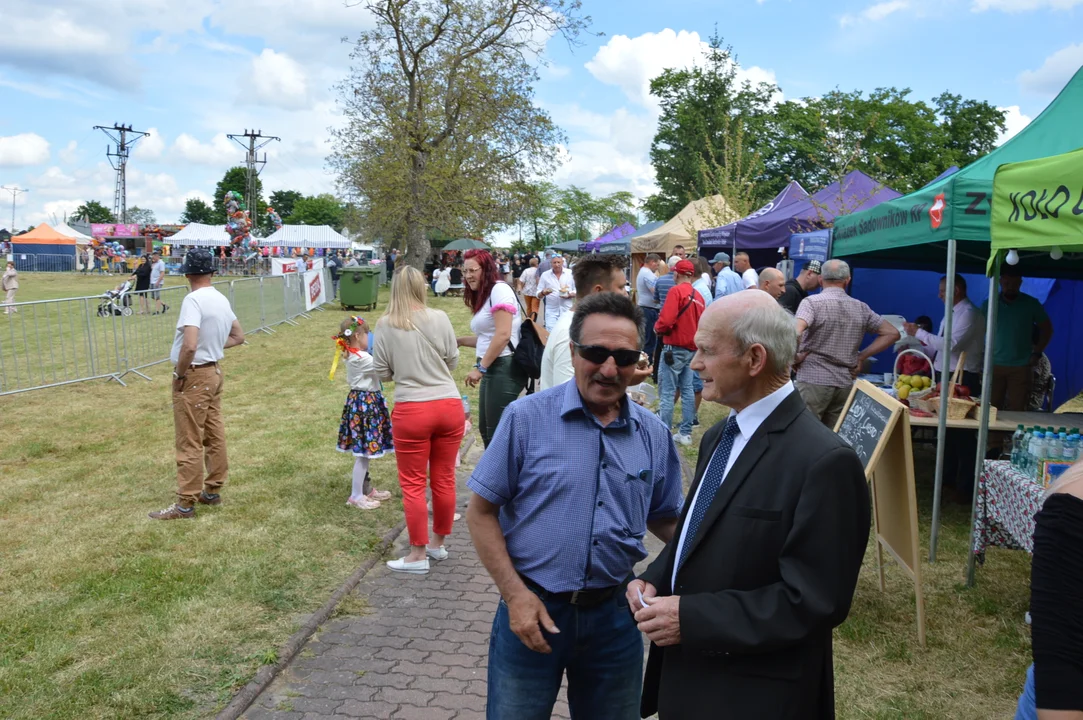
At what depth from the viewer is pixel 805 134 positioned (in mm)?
49625

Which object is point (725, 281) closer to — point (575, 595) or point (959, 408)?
point (959, 408)

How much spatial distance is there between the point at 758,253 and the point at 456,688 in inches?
649

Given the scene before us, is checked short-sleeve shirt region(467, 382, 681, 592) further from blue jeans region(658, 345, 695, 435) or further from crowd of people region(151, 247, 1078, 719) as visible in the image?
blue jeans region(658, 345, 695, 435)

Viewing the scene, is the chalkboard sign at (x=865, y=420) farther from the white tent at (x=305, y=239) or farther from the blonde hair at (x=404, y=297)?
the white tent at (x=305, y=239)

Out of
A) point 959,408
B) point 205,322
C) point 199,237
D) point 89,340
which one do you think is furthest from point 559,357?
point 199,237

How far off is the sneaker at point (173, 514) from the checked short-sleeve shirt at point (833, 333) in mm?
5303

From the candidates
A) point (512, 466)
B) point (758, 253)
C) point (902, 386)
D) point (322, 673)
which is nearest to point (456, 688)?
point (322, 673)

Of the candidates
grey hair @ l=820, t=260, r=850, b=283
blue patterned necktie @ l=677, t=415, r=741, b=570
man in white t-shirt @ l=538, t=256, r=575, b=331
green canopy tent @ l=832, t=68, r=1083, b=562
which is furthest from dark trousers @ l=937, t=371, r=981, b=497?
blue patterned necktie @ l=677, t=415, r=741, b=570

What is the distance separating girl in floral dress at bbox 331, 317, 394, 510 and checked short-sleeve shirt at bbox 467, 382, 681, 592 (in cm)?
414

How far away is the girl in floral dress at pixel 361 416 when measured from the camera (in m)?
6.47

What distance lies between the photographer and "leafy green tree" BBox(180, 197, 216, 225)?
140m

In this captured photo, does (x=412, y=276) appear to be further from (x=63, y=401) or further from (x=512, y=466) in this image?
(x=63, y=401)

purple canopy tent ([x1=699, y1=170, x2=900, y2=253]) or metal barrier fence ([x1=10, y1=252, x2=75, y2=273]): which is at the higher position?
purple canopy tent ([x1=699, y1=170, x2=900, y2=253])

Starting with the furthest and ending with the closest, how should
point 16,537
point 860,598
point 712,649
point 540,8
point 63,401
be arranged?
point 540,8, point 63,401, point 16,537, point 860,598, point 712,649
